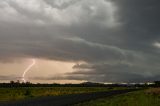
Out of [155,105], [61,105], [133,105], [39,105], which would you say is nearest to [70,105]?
[61,105]

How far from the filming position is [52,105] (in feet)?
129

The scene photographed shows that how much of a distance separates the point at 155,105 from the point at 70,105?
10266mm

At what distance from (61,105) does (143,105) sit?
32.6 ft

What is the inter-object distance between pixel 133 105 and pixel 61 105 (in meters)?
8.47

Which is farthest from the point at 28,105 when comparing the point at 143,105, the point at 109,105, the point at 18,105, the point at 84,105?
the point at 143,105

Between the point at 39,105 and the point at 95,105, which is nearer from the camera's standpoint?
the point at 39,105

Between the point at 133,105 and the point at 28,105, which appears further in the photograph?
the point at 133,105

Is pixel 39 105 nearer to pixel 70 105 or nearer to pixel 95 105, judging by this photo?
pixel 70 105

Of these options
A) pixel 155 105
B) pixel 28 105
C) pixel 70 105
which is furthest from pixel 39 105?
pixel 155 105

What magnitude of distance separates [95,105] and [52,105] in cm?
594

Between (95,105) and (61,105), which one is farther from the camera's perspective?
(95,105)

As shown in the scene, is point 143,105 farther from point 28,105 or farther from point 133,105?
point 28,105

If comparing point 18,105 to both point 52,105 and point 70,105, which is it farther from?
point 70,105

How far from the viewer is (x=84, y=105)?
41.4 metres
